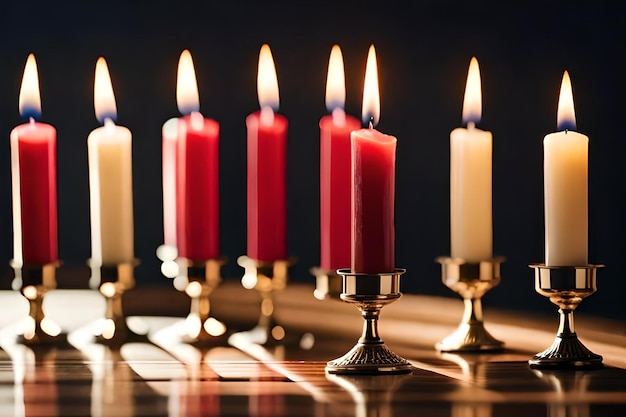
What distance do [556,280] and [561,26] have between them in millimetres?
605

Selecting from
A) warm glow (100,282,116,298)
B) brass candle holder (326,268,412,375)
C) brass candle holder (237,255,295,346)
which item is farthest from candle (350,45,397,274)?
warm glow (100,282,116,298)

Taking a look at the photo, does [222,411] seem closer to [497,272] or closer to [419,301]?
[497,272]

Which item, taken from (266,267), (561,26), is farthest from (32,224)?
(561,26)

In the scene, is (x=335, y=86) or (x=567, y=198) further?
(x=335, y=86)

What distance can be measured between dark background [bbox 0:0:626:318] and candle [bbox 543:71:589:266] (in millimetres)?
479

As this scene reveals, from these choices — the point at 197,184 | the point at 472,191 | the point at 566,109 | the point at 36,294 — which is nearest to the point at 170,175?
the point at 197,184

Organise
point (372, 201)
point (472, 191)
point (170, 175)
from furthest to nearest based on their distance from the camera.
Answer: point (170, 175) < point (472, 191) < point (372, 201)

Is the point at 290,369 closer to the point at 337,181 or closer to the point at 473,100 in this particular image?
the point at 337,181

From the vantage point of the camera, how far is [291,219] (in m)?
1.69

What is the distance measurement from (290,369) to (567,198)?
334 mm

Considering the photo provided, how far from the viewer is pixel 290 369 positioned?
1.15 metres

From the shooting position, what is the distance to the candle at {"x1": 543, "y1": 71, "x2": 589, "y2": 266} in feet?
3.79

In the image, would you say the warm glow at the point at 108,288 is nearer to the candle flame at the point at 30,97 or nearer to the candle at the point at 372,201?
the candle flame at the point at 30,97

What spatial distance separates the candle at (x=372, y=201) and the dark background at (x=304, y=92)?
0.59 meters
